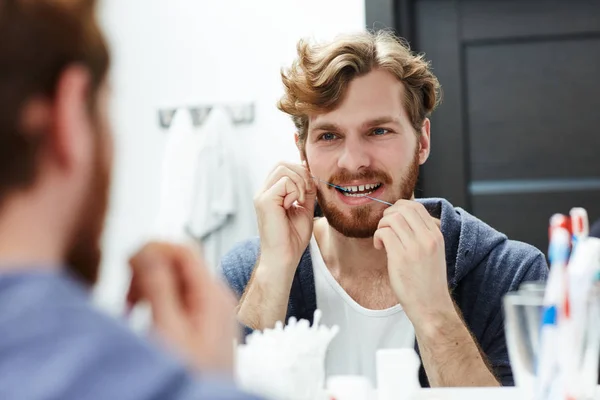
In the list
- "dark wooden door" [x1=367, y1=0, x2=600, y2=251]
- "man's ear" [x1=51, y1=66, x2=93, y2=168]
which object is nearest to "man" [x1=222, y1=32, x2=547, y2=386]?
"dark wooden door" [x1=367, y1=0, x2=600, y2=251]

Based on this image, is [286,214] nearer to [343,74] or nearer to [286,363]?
[343,74]

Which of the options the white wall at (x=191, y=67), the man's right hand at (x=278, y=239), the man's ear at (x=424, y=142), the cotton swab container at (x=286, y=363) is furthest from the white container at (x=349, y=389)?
the white wall at (x=191, y=67)

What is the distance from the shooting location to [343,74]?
5.14 ft

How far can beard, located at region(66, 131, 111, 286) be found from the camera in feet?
1.35

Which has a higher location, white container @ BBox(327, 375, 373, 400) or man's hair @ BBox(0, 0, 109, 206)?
man's hair @ BBox(0, 0, 109, 206)

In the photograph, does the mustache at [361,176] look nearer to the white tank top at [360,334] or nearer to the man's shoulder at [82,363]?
the white tank top at [360,334]

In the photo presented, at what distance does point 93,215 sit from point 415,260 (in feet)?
3.18

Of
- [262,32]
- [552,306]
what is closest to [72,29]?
[552,306]

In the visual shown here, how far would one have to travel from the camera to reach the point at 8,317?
0.34m

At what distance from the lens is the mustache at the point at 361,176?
1552 mm

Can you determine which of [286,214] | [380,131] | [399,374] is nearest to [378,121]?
[380,131]

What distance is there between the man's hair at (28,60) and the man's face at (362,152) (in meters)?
1.16

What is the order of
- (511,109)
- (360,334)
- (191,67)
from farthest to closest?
1. (191,67)
2. (511,109)
3. (360,334)

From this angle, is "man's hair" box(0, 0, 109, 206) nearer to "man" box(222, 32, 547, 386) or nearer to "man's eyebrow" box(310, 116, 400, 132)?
"man" box(222, 32, 547, 386)
